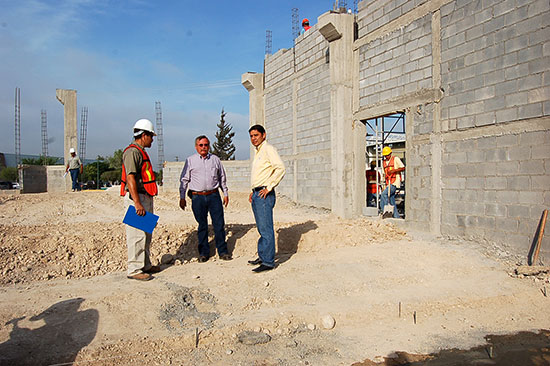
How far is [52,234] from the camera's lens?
6.66m

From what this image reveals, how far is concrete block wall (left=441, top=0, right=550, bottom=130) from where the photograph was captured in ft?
18.2

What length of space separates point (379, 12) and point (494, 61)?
3323 mm

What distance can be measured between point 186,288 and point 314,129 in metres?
7.88

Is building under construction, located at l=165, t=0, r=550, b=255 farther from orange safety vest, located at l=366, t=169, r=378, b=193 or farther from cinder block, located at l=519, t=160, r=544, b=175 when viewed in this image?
orange safety vest, located at l=366, t=169, r=378, b=193

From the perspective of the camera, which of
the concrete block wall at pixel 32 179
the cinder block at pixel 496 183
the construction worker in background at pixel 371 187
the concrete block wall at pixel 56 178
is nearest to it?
the cinder block at pixel 496 183

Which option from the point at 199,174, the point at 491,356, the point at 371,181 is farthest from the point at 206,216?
the point at 371,181

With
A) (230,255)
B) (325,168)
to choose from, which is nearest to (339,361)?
(230,255)

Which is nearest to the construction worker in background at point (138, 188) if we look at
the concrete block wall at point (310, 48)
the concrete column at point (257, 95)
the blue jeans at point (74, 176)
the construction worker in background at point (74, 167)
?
the concrete block wall at point (310, 48)

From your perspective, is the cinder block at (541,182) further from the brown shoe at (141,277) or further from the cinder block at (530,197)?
the brown shoe at (141,277)

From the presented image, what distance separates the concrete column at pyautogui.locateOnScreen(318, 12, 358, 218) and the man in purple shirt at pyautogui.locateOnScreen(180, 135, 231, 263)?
4472 millimetres

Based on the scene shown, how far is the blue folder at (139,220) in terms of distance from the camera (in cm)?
459

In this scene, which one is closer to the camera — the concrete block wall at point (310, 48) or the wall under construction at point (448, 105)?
the wall under construction at point (448, 105)

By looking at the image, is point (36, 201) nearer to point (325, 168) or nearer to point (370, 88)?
point (325, 168)

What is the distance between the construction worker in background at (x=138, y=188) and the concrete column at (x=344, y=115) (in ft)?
18.9
